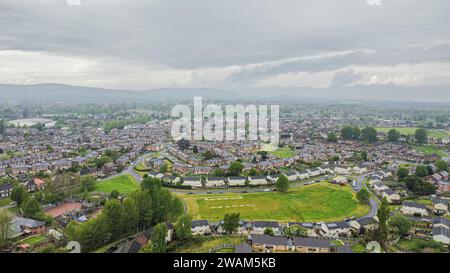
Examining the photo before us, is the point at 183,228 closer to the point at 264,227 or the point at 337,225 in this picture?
the point at 264,227

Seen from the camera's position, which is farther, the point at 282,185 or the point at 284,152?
the point at 284,152

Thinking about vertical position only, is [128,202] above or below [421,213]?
above

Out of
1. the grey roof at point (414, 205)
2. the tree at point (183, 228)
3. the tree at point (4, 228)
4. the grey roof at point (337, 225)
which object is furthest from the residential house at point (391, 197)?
the tree at point (4, 228)

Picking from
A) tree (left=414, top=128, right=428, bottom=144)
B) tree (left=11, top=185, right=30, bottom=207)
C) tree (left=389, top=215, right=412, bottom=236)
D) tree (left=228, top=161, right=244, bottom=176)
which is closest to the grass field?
tree (left=389, top=215, right=412, bottom=236)

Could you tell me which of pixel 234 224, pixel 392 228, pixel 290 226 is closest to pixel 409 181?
pixel 392 228

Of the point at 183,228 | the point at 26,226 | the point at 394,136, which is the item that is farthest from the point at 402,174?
the point at 26,226
